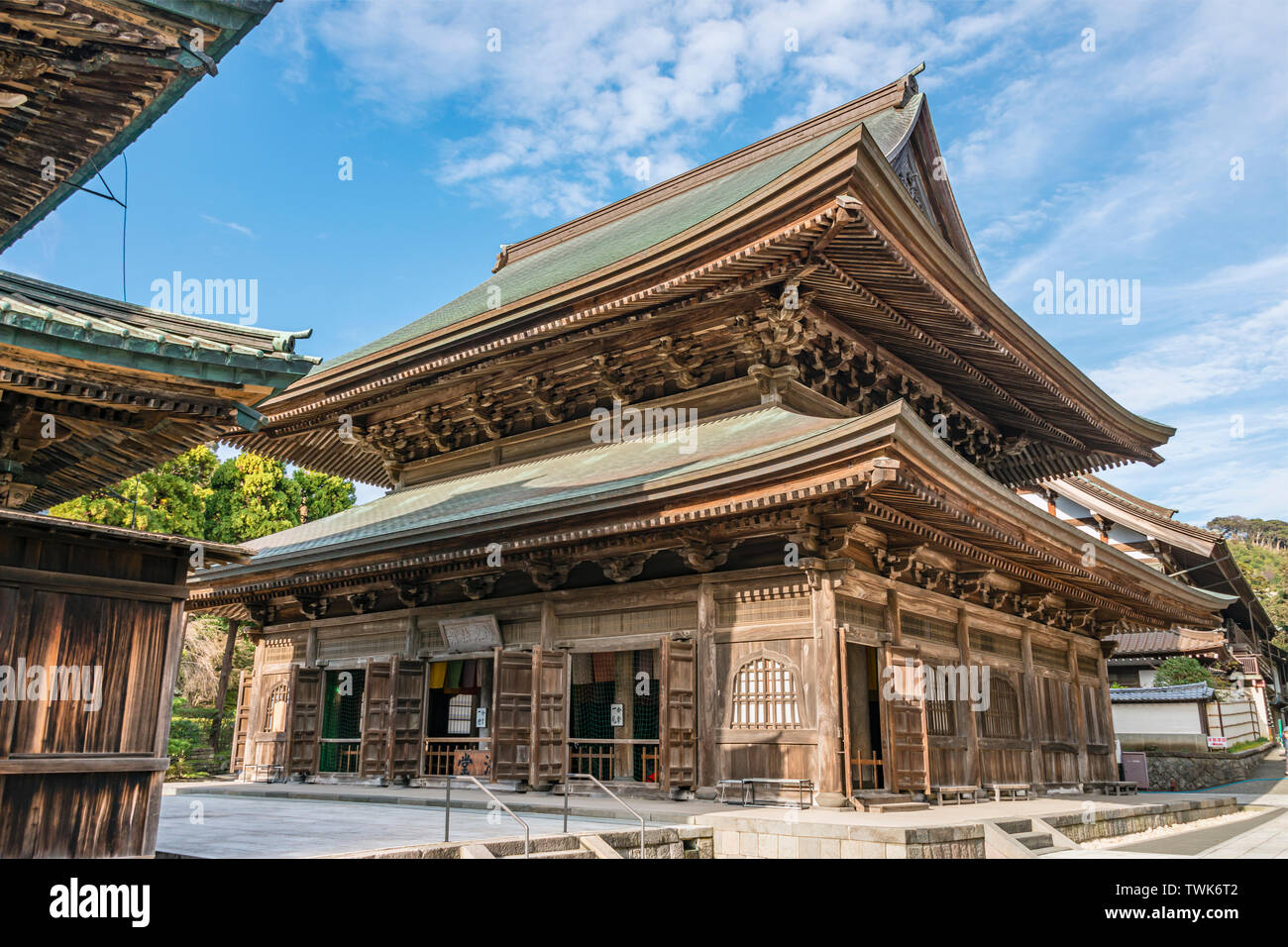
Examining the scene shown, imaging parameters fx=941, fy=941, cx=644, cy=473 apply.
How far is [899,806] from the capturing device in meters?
12.2

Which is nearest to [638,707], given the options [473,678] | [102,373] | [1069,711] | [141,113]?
[473,678]

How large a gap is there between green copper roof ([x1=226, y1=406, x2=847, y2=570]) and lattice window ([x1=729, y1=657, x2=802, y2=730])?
2998 mm

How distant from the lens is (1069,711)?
1930 centimetres

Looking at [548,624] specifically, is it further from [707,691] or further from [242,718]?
[242,718]

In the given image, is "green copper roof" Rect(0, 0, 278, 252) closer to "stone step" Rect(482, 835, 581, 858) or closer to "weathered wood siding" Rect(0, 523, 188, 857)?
"weathered wood siding" Rect(0, 523, 188, 857)

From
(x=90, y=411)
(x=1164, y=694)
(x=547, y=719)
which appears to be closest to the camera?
(x=90, y=411)

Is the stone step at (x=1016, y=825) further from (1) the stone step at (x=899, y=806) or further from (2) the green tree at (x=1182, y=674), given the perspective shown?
(2) the green tree at (x=1182, y=674)

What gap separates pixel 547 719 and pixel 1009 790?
25.9ft

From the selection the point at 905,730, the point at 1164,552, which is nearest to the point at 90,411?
Answer: the point at 905,730

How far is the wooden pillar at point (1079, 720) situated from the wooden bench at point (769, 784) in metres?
9.51

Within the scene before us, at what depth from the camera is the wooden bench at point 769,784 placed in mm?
12133

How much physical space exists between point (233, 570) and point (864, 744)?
11827 millimetres
